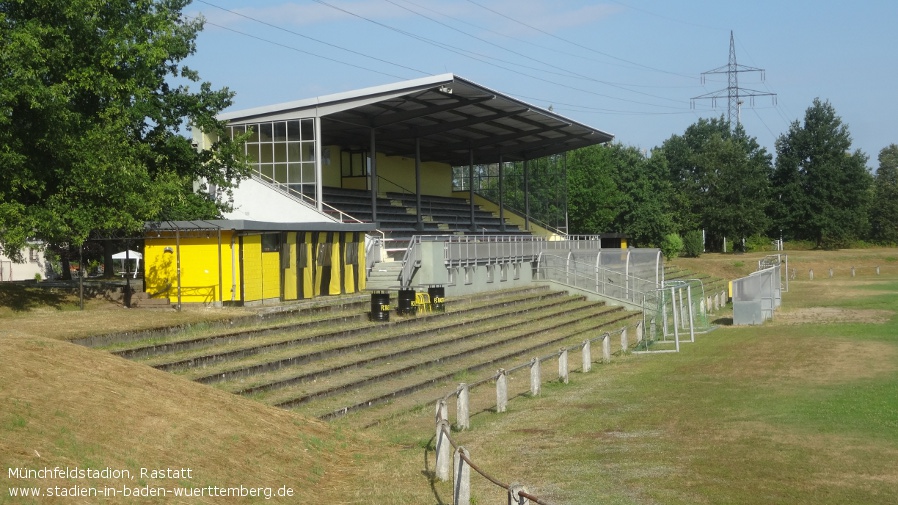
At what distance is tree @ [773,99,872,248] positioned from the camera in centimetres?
9450

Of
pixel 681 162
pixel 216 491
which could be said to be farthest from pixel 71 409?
pixel 681 162

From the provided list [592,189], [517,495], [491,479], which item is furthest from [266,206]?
[592,189]

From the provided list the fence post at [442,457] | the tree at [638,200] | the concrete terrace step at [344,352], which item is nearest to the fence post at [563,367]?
the concrete terrace step at [344,352]

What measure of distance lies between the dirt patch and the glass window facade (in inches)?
842

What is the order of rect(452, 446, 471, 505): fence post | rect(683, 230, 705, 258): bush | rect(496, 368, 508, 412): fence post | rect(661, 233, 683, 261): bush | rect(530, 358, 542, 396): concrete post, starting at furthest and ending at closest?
1. rect(683, 230, 705, 258): bush
2. rect(661, 233, 683, 261): bush
3. rect(530, 358, 542, 396): concrete post
4. rect(496, 368, 508, 412): fence post
5. rect(452, 446, 471, 505): fence post

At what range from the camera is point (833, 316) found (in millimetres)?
39750

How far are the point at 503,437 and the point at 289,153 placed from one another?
28776 mm

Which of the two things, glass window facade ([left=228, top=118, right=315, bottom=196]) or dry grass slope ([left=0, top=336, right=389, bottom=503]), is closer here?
dry grass slope ([left=0, top=336, right=389, bottom=503])

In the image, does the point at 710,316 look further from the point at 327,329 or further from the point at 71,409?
the point at 71,409

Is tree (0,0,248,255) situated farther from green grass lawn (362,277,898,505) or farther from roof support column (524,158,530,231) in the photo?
roof support column (524,158,530,231)

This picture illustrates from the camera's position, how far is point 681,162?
120 m

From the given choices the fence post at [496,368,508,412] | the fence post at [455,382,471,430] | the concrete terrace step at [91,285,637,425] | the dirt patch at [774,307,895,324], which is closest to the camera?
the fence post at [455,382,471,430]

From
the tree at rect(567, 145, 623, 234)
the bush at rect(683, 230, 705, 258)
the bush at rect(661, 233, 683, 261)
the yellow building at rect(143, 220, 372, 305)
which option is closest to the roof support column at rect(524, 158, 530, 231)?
the tree at rect(567, 145, 623, 234)

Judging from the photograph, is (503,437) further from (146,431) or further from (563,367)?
(563,367)
